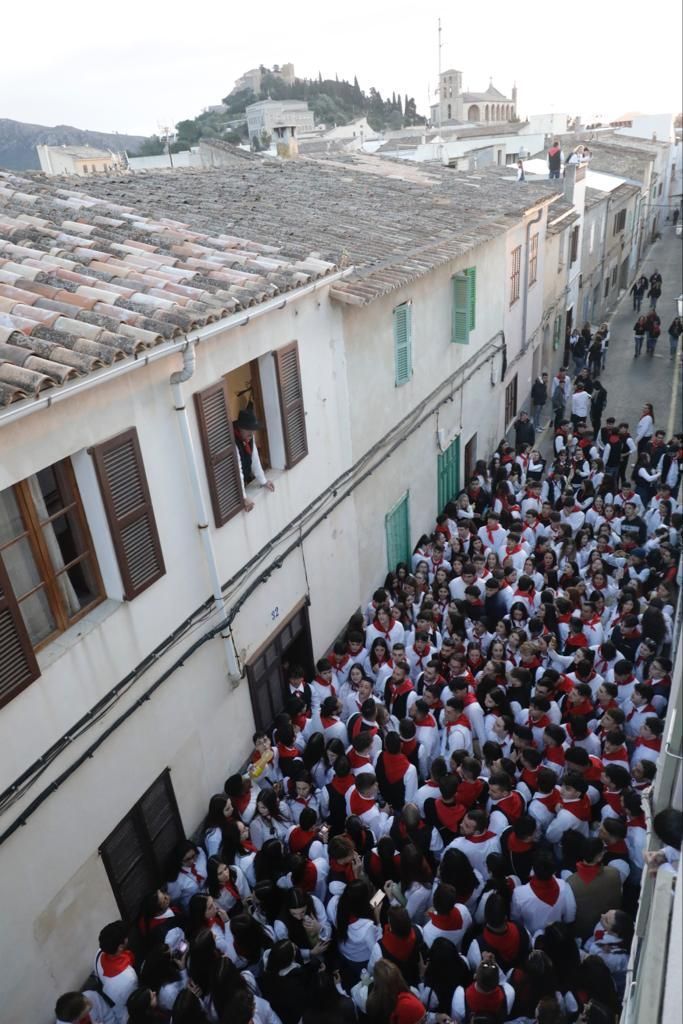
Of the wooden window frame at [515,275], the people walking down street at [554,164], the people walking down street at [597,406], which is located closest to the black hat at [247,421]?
the wooden window frame at [515,275]

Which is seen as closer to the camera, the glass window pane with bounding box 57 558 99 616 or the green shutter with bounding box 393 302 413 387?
the glass window pane with bounding box 57 558 99 616

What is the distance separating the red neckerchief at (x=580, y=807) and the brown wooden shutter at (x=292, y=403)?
4.54 meters

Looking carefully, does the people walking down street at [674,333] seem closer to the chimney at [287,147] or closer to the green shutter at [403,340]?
the chimney at [287,147]

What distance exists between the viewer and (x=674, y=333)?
78.3 ft

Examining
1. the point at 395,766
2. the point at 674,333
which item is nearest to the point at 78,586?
the point at 395,766

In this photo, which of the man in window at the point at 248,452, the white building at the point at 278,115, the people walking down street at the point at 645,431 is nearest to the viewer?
the man in window at the point at 248,452

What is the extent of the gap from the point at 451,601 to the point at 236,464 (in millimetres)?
3800

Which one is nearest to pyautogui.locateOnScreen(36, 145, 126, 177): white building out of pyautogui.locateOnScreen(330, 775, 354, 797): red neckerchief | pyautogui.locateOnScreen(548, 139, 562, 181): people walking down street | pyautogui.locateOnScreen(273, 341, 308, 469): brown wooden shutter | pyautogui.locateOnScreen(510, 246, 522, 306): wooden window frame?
pyautogui.locateOnScreen(548, 139, 562, 181): people walking down street

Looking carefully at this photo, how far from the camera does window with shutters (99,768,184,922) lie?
624 cm

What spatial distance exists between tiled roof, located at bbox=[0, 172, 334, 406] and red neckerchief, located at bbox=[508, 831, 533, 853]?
4.71 meters

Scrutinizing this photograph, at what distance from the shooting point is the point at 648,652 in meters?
7.83

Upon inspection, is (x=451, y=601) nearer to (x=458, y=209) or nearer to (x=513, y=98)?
(x=458, y=209)

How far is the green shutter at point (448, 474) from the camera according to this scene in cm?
1413

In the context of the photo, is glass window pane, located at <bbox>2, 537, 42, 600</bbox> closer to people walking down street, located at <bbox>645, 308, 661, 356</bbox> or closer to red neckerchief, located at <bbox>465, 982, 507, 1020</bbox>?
red neckerchief, located at <bbox>465, 982, 507, 1020</bbox>
